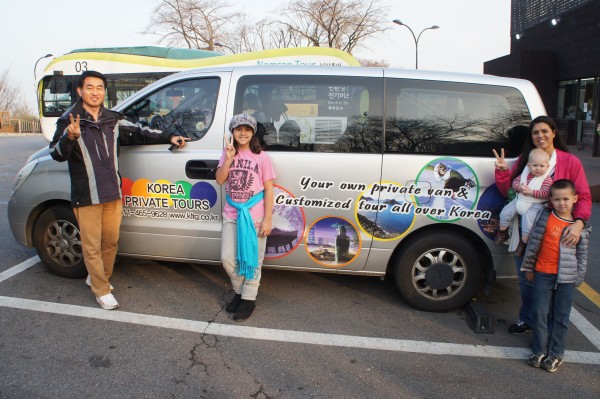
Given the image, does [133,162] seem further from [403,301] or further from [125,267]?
[403,301]

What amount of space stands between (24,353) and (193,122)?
2076 millimetres

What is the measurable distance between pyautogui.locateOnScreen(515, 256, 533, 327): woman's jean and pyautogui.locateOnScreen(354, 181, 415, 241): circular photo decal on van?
83cm

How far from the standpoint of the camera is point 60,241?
4.13 meters

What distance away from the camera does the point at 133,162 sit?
3.84 meters

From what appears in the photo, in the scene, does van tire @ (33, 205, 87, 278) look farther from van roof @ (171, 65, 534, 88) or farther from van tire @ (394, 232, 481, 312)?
van tire @ (394, 232, 481, 312)

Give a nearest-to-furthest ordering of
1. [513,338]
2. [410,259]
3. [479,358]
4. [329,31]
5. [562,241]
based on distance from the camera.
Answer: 1. [562,241]
2. [479,358]
3. [513,338]
4. [410,259]
5. [329,31]

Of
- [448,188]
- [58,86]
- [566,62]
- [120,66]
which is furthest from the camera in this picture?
[566,62]

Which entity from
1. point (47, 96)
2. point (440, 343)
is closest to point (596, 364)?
point (440, 343)

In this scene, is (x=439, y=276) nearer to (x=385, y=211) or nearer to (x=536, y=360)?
(x=385, y=211)

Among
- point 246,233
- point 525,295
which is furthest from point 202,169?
point 525,295

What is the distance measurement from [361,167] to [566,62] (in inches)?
739

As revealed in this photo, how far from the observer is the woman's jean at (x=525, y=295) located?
3244 mm

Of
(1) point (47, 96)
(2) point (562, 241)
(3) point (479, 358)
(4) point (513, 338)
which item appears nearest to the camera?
(2) point (562, 241)

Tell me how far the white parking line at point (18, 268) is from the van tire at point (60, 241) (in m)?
0.41
